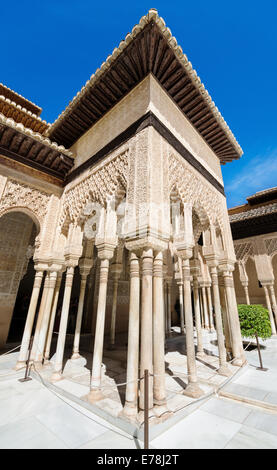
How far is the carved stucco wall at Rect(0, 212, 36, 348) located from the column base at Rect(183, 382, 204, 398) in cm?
545

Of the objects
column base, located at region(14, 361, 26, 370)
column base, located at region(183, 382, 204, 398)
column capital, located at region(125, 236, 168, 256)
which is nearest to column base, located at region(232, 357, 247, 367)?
column base, located at region(183, 382, 204, 398)

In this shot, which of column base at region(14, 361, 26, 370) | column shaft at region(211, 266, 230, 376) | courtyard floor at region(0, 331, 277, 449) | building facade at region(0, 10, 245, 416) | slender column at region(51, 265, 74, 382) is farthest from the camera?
column base at region(14, 361, 26, 370)

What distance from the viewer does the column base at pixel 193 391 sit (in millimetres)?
3283

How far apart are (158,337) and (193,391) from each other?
4.30 ft

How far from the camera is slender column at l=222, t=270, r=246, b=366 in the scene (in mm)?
4945

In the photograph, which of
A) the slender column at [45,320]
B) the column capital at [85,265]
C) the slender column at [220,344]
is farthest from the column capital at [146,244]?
the column capital at [85,265]

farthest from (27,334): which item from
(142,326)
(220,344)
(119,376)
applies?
→ (220,344)

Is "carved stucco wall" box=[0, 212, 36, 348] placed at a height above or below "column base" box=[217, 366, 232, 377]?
above

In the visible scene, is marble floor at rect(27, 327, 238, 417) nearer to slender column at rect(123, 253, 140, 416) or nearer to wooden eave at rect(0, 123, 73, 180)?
slender column at rect(123, 253, 140, 416)

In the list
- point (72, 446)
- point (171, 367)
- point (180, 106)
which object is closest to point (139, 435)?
point (72, 446)

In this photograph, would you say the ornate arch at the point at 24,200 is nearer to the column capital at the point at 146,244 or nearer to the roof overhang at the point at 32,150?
the roof overhang at the point at 32,150

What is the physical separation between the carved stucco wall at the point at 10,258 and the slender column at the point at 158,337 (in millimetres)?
5188

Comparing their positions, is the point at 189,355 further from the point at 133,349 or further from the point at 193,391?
the point at 133,349

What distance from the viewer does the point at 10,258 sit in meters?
6.39
